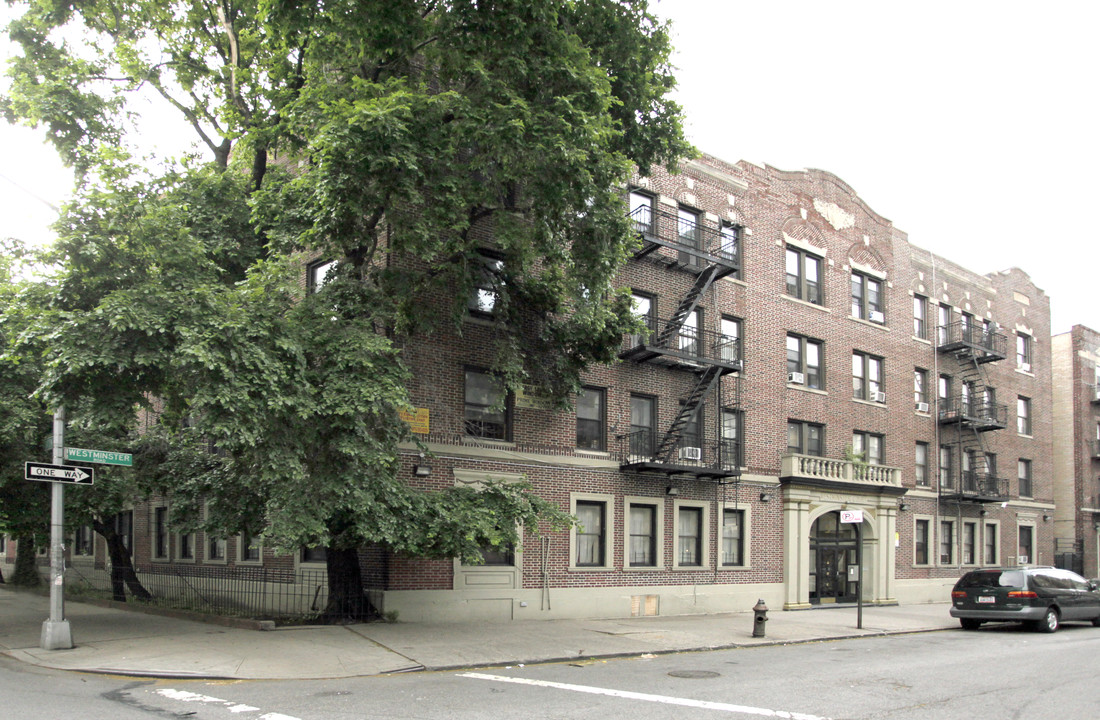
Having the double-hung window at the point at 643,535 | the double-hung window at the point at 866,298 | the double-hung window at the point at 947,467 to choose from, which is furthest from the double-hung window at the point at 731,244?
the double-hung window at the point at 947,467

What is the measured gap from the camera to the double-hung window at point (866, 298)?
98.4 ft

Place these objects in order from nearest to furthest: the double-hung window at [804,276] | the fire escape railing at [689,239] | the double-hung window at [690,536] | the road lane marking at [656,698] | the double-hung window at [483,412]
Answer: the road lane marking at [656,698] → the double-hung window at [483,412] → the fire escape railing at [689,239] → the double-hung window at [690,536] → the double-hung window at [804,276]

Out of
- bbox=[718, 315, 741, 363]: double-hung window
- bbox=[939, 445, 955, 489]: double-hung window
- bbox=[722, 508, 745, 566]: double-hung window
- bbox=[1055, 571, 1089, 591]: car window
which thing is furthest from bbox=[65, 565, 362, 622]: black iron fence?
bbox=[939, 445, 955, 489]: double-hung window

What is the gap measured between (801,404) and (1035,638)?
31.4 ft

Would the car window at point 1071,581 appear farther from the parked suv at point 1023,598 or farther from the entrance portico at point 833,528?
the entrance portico at point 833,528

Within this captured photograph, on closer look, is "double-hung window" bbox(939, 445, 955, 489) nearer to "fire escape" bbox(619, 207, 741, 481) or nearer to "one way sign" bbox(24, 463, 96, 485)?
"fire escape" bbox(619, 207, 741, 481)

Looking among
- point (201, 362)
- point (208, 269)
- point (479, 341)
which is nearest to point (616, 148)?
point (479, 341)

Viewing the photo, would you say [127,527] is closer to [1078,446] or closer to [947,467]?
[947,467]

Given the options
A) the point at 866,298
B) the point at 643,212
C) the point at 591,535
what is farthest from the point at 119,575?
the point at 866,298

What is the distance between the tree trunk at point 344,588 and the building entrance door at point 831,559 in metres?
15.2

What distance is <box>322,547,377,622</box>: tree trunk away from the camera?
1722 cm

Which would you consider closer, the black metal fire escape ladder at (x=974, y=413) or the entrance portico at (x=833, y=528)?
the entrance portico at (x=833, y=528)

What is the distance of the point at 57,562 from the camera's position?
45.0ft

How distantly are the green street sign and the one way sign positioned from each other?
178 mm
